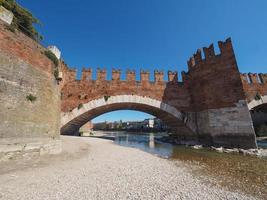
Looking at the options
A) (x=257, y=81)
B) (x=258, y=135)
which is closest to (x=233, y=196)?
(x=257, y=81)

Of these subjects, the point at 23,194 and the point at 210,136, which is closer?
the point at 23,194

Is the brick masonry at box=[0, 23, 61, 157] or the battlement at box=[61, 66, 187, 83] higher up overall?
the battlement at box=[61, 66, 187, 83]

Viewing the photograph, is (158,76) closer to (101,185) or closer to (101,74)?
(101,74)

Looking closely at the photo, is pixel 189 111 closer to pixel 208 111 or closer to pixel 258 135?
pixel 208 111

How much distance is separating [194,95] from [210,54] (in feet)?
12.5

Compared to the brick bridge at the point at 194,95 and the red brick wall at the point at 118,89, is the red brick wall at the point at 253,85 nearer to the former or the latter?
the brick bridge at the point at 194,95

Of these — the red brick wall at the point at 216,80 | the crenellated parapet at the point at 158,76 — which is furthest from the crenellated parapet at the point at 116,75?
the red brick wall at the point at 216,80

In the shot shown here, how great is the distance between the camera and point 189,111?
13680 millimetres

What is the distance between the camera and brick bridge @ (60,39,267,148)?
36.2 feet

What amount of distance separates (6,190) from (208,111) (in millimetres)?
12861

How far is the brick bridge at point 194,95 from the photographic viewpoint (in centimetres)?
1105

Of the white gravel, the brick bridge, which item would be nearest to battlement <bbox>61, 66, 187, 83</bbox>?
the brick bridge

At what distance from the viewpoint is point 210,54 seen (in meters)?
12.7

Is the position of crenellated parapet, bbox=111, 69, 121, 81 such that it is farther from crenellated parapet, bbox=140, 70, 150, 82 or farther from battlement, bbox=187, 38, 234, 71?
battlement, bbox=187, 38, 234, 71
